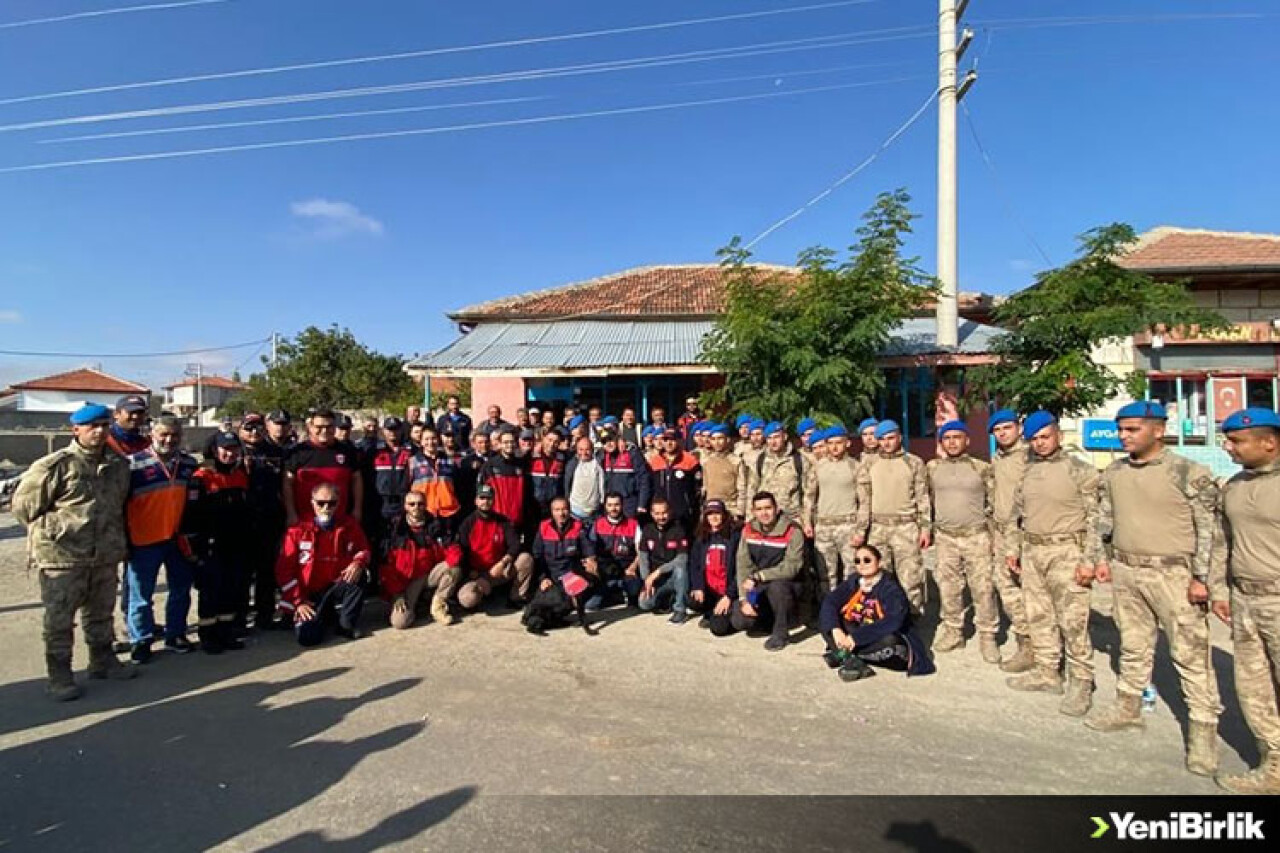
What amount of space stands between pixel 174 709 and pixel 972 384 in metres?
8.32

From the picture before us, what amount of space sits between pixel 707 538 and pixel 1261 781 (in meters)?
3.93

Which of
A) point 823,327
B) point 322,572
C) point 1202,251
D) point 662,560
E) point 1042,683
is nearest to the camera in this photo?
point 1042,683

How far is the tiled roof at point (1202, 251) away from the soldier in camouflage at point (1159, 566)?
11.3m

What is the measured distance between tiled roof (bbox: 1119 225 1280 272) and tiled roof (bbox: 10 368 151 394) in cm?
5465

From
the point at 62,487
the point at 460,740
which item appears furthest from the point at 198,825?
the point at 62,487

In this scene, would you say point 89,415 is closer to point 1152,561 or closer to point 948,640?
point 948,640

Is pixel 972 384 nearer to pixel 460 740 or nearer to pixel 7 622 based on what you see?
pixel 460 740

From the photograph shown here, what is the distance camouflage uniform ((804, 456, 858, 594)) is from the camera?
19.4ft

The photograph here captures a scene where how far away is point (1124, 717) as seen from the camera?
3.84 meters

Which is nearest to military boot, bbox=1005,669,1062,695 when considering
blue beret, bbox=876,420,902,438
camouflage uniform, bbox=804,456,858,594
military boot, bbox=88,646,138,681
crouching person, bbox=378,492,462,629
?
camouflage uniform, bbox=804,456,858,594

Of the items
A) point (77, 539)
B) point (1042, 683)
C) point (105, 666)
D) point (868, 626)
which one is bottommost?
point (1042, 683)

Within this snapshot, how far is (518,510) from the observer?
6828mm

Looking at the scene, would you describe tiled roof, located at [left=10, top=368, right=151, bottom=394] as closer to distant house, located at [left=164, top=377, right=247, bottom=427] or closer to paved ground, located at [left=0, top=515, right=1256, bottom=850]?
distant house, located at [left=164, top=377, right=247, bottom=427]

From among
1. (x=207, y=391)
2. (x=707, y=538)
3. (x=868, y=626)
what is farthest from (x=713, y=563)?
(x=207, y=391)
